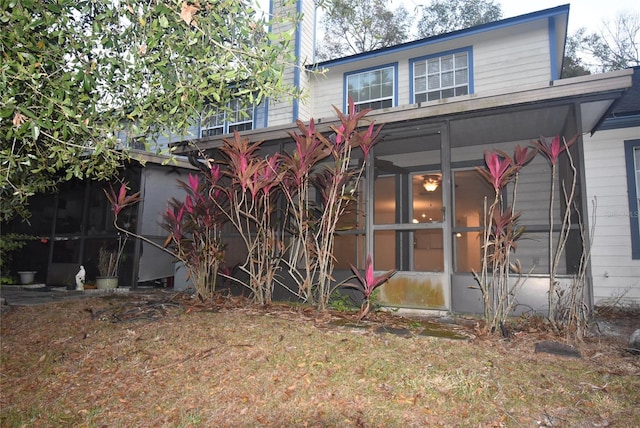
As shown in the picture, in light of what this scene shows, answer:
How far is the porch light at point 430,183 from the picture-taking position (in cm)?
698

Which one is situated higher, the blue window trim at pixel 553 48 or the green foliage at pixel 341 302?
the blue window trim at pixel 553 48

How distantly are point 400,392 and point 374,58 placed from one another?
8213mm

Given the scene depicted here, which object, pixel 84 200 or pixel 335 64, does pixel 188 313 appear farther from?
pixel 335 64

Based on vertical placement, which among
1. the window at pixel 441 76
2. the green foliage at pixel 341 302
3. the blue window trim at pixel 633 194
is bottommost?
the green foliage at pixel 341 302

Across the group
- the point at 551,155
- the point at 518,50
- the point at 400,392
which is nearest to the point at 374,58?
the point at 518,50

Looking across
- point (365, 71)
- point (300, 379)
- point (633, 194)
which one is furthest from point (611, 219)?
point (300, 379)

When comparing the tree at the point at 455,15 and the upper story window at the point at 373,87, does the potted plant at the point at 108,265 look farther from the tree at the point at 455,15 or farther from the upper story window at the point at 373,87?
the tree at the point at 455,15

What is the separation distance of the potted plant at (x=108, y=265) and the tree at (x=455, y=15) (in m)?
19.1

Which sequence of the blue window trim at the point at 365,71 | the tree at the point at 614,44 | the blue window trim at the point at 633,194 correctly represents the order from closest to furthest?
the blue window trim at the point at 633,194 → the blue window trim at the point at 365,71 → the tree at the point at 614,44

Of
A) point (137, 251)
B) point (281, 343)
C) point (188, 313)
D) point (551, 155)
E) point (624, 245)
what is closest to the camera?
point (281, 343)

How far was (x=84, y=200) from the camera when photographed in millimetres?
8062

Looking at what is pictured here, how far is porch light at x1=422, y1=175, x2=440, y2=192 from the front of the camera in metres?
6.98

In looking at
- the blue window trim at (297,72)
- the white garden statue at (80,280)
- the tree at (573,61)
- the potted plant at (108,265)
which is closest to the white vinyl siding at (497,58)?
the blue window trim at (297,72)

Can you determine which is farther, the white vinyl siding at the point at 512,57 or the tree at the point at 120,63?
the white vinyl siding at the point at 512,57
